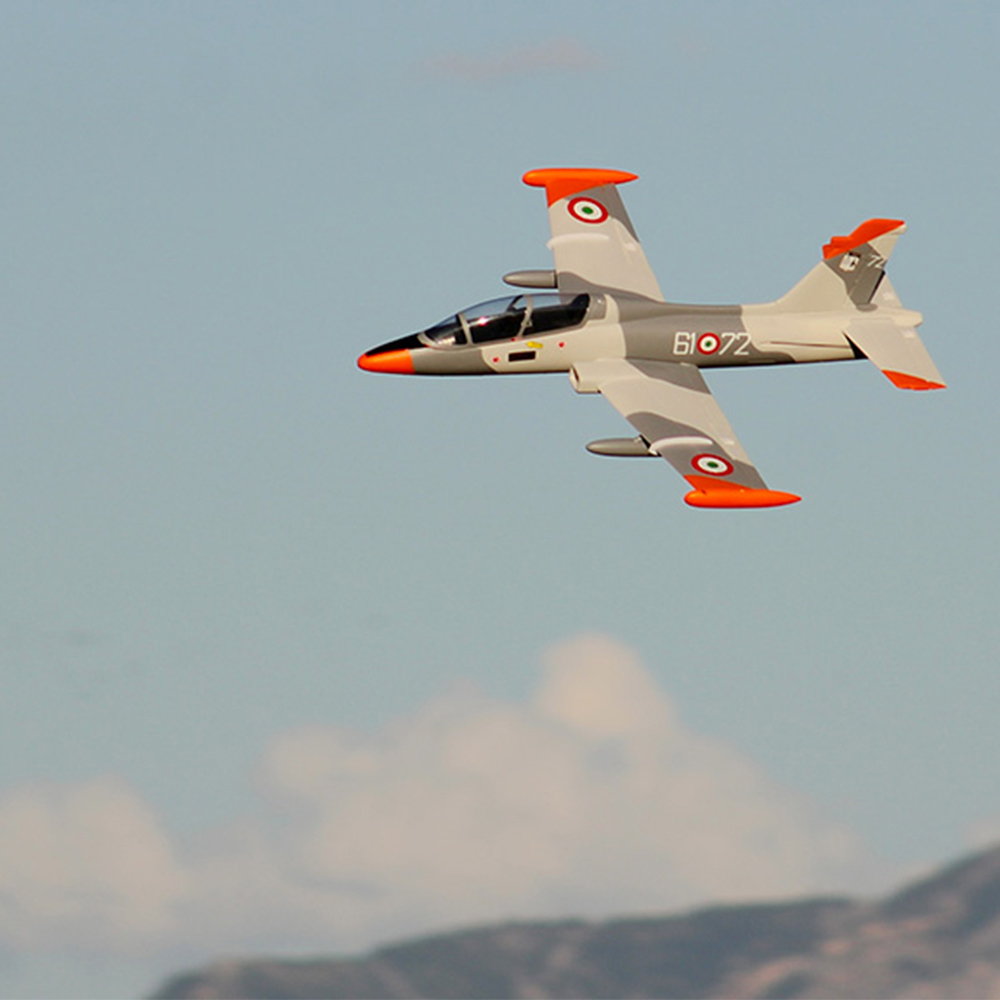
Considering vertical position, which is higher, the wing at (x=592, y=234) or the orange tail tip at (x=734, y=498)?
the wing at (x=592, y=234)

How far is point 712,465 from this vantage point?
42375 millimetres

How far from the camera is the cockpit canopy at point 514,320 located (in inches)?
1844

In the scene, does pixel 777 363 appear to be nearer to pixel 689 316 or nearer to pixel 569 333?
pixel 689 316

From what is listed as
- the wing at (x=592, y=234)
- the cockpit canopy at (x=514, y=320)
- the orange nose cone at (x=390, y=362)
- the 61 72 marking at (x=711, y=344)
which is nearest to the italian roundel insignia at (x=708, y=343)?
the 61 72 marking at (x=711, y=344)

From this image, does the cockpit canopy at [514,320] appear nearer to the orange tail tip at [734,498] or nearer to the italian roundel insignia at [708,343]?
the italian roundel insignia at [708,343]

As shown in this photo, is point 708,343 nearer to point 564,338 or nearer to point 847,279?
point 564,338

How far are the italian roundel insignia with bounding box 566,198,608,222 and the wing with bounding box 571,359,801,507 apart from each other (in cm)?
636

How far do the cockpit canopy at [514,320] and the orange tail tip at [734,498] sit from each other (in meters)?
7.72

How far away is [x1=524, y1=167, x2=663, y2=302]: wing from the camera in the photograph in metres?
49.5

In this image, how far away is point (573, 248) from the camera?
5041 cm

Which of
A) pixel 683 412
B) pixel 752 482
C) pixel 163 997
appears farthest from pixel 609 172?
pixel 163 997

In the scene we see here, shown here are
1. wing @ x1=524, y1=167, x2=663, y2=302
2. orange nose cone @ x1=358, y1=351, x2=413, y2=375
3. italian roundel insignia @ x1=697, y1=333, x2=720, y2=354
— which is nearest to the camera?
orange nose cone @ x1=358, y1=351, x2=413, y2=375

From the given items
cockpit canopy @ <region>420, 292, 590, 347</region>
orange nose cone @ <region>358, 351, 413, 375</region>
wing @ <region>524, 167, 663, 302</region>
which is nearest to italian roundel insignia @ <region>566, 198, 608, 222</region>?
wing @ <region>524, 167, 663, 302</region>

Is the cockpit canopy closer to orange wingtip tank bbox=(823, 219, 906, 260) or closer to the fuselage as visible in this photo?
the fuselage
